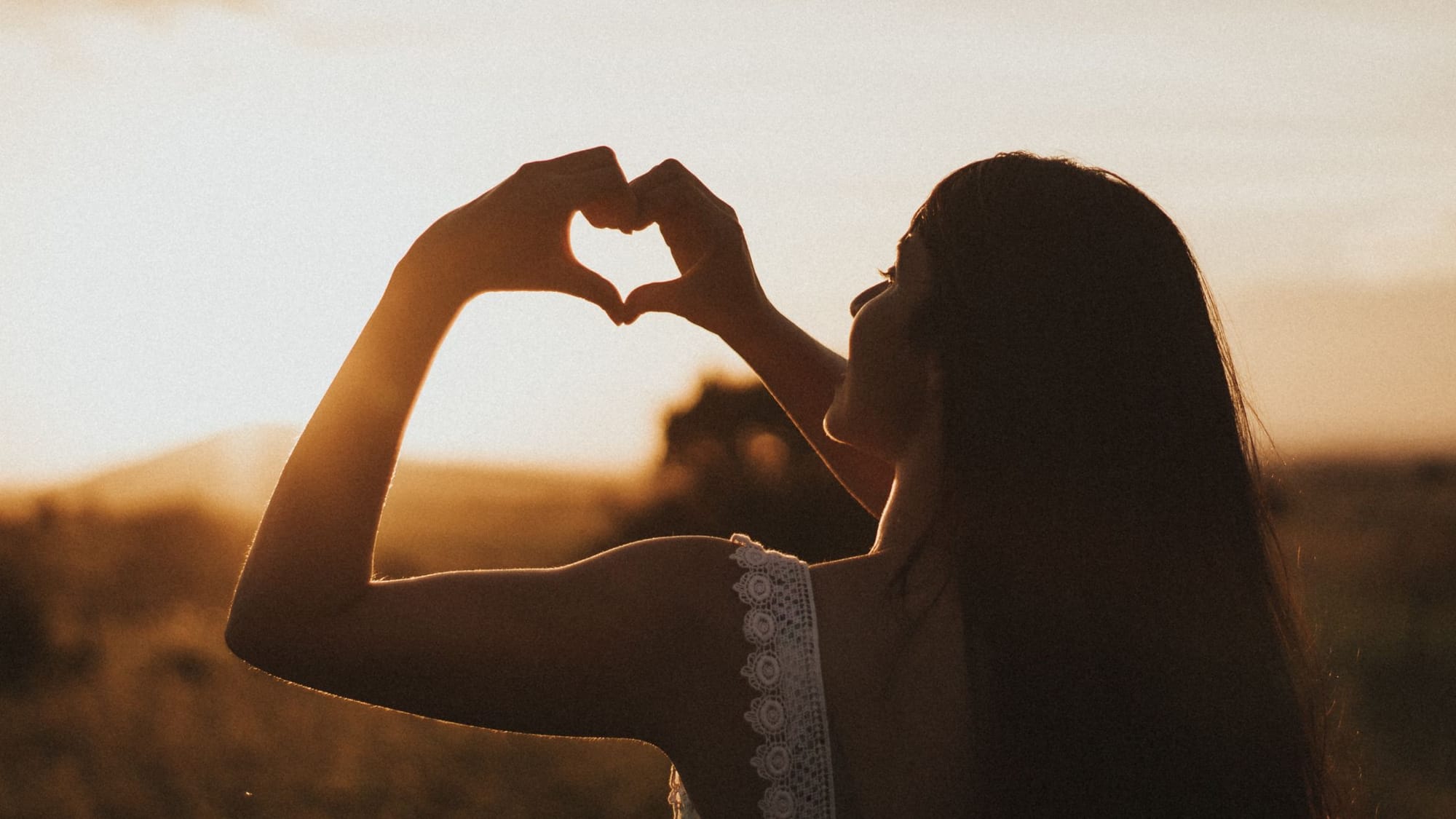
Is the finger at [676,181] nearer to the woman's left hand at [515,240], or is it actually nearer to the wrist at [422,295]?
the woman's left hand at [515,240]

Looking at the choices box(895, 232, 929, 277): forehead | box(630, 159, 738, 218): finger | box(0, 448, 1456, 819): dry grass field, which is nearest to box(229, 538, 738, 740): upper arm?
box(895, 232, 929, 277): forehead

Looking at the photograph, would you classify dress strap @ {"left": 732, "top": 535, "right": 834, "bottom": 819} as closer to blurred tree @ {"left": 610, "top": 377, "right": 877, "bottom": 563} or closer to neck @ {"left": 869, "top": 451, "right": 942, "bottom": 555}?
neck @ {"left": 869, "top": 451, "right": 942, "bottom": 555}

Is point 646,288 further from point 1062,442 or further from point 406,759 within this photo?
point 406,759

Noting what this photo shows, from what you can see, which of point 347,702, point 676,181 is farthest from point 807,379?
point 347,702

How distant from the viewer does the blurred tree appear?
60.8 ft

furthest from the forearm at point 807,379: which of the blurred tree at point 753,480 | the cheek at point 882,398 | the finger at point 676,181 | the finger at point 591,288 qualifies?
the blurred tree at point 753,480

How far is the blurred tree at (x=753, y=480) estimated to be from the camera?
18547 millimetres

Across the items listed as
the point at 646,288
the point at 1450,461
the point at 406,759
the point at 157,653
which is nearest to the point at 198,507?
the point at 157,653

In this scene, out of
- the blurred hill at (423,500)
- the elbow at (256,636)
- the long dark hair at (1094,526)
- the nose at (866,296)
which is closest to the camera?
the elbow at (256,636)

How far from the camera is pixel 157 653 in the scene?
1880 cm

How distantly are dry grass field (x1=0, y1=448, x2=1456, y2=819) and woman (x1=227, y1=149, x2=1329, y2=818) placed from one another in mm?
629

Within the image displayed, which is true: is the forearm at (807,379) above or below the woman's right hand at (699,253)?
below

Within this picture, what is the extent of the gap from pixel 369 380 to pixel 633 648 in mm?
532

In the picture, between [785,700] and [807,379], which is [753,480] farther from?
[785,700]
